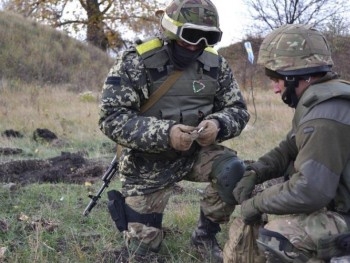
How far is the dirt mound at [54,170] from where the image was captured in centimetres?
614

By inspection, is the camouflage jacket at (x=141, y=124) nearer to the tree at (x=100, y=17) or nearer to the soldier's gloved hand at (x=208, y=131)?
the soldier's gloved hand at (x=208, y=131)

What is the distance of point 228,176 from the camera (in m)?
3.42

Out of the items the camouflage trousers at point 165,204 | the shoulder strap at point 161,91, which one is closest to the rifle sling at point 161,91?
the shoulder strap at point 161,91

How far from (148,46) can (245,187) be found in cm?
110

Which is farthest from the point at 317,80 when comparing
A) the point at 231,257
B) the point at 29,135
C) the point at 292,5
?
the point at 292,5

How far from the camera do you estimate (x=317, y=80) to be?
2.82 metres

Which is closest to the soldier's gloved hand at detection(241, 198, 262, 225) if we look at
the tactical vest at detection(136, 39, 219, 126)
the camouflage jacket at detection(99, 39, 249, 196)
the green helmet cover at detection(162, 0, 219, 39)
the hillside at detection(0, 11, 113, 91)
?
the camouflage jacket at detection(99, 39, 249, 196)

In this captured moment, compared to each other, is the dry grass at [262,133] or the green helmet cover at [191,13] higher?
the green helmet cover at [191,13]

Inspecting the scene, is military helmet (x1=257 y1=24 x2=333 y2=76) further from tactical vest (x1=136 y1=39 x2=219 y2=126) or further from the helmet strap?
tactical vest (x1=136 y1=39 x2=219 y2=126)

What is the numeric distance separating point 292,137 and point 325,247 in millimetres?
696

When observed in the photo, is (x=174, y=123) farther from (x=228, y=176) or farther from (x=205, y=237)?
(x=205, y=237)

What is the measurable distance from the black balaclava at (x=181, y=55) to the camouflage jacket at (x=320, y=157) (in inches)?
41.0

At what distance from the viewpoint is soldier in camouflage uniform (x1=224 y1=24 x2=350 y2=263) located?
8.28 feet

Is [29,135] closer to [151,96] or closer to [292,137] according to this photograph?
[151,96]
